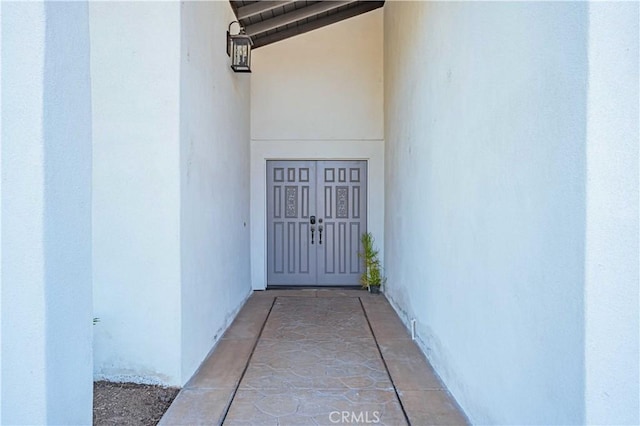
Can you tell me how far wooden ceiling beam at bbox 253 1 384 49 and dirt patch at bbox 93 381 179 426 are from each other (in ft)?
16.3

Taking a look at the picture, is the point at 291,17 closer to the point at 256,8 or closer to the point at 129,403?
the point at 256,8

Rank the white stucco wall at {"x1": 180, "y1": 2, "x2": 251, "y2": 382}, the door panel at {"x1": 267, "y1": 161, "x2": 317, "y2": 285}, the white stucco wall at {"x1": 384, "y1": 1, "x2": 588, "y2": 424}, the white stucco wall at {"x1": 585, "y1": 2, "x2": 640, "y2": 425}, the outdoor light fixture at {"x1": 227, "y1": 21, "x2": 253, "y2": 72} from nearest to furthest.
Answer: the white stucco wall at {"x1": 585, "y1": 2, "x2": 640, "y2": 425} → the white stucco wall at {"x1": 384, "y1": 1, "x2": 588, "y2": 424} → the white stucco wall at {"x1": 180, "y1": 2, "x2": 251, "y2": 382} → the outdoor light fixture at {"x1": 227, "y1": 21, "x2": 253, "y2": 72} → the door panel at {"x1": 267, "y1": 161, "x2": 317, "y2": 285}

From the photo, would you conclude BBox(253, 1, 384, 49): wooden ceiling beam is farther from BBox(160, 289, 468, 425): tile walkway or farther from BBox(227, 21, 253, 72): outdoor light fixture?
BBox(160, 289, 468, 425): tile walkway

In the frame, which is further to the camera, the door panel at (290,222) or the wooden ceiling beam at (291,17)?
the door panel at (290,222)

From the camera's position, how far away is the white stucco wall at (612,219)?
1.20 metres

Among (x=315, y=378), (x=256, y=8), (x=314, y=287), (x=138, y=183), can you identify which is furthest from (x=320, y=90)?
(x=315, y=378)

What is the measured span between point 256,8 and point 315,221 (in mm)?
3008

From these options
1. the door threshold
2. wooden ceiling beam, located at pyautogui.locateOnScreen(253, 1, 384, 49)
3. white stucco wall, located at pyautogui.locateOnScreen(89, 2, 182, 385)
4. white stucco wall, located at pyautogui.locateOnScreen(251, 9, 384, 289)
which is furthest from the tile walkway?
wooden ceiling beam, located at pyautogui.locateOnScreen(253, 1, 384, 49)

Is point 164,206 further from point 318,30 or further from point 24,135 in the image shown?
point 318,30

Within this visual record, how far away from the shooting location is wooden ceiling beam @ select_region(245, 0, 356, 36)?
568 centimetres

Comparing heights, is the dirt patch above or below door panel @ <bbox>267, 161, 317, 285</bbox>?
below

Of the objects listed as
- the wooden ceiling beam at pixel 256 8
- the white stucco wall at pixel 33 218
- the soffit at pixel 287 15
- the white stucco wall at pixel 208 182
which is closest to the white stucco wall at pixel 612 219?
the white stucco wall at pixel 33 218

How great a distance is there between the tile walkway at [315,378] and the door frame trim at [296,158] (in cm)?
163

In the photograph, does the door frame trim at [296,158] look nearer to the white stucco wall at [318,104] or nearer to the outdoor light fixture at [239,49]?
the white stucco wall at [318,104]
